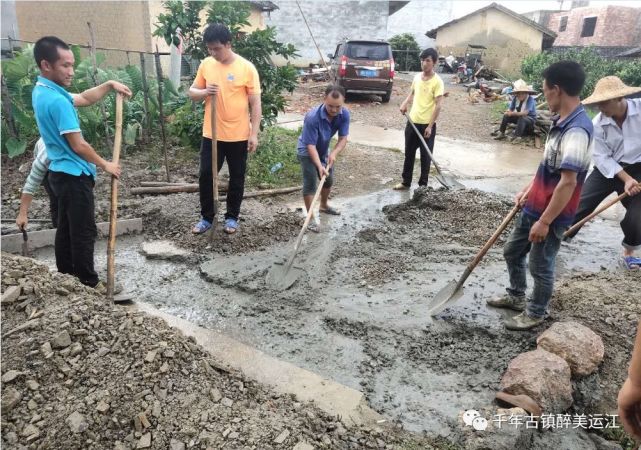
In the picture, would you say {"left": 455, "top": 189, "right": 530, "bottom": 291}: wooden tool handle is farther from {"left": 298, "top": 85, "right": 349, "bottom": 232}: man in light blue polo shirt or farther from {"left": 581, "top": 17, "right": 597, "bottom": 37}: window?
{"left": 581, "top": 17, "right": 597, "bottom": 37}: window

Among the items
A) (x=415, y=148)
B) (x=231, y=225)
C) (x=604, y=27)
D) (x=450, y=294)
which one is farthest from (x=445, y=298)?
(x=604, y=27)

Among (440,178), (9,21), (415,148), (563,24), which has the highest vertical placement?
(563,24)

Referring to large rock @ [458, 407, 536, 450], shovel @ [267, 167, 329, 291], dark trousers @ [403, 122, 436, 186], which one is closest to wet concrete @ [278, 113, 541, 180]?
dark trousers @ [403, 122, 436, 186]

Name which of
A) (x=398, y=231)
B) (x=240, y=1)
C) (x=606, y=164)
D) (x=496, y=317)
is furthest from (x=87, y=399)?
(x=240, y=1)

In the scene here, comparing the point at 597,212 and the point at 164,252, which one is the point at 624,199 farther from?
the point at 164,252

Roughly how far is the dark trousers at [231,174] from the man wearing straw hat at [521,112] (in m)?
7.70

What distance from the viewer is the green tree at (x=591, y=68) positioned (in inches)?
579

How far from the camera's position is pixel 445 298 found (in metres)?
3.45

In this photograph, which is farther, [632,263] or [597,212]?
[632,263]

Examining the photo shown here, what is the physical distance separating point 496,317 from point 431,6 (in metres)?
Answer: 31.4

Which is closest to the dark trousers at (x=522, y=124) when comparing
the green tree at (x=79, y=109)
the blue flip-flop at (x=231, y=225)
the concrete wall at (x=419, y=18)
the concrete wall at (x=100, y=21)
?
the green tree at (x=79, y=109)

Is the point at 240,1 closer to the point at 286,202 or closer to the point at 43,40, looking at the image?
the point at 286,202

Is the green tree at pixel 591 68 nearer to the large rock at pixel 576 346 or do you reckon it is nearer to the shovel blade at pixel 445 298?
the shovel blade at pixel 445 298

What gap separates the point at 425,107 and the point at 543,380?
4255mm
